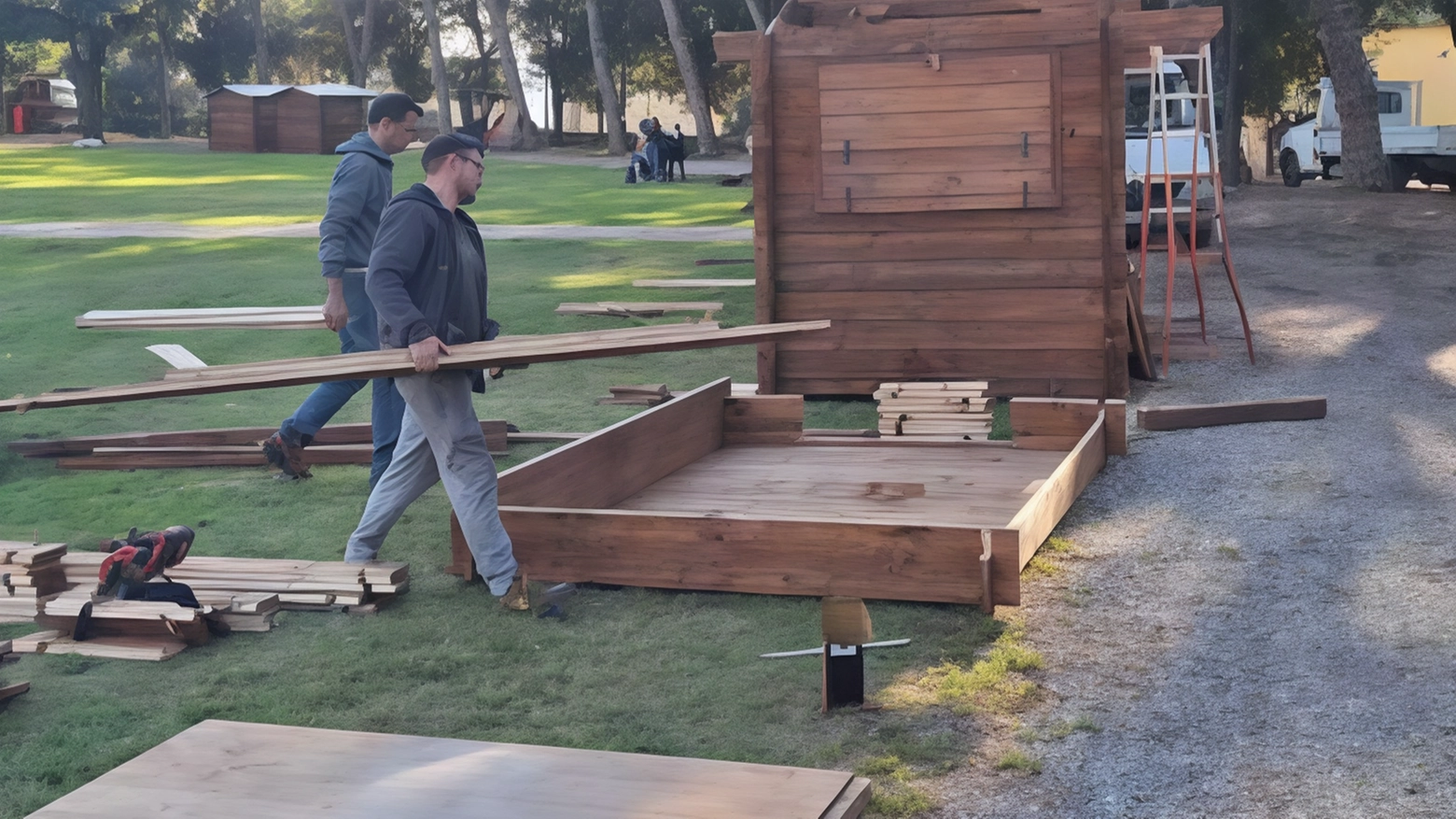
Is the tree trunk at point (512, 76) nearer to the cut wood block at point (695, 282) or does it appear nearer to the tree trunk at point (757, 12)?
the tree trunk at point (757, 12)

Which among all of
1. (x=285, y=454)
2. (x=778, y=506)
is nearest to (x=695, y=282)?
(x=285, y=454)

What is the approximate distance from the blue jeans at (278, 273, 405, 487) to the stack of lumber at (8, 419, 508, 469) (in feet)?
1.76

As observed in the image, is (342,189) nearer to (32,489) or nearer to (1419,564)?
(32,489)

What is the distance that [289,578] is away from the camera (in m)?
6.37

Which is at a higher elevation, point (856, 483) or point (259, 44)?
point (259, 44)

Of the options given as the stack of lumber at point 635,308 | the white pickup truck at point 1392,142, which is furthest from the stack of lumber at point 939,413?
→ the white pickup truck at point 1392,142

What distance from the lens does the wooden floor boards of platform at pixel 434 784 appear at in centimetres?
385

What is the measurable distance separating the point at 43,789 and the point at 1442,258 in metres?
17.0

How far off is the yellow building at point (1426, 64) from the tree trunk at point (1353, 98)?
12756 millimetres

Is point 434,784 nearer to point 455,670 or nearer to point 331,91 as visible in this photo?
point 455,670

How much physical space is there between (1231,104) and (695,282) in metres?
19.2

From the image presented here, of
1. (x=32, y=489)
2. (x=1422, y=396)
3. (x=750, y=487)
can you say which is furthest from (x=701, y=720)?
(x=1422, y=396)

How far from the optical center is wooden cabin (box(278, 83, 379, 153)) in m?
51.3

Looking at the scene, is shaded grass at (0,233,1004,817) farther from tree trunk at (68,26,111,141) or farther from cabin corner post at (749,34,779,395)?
tree trunk at (68,26,111,141)
